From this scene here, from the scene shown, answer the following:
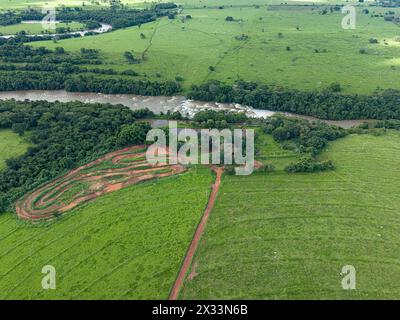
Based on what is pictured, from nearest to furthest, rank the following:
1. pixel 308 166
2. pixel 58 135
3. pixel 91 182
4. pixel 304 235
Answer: pixel 304 235 < pixel 91 182 < pixel 308 166 < pixel 58 135

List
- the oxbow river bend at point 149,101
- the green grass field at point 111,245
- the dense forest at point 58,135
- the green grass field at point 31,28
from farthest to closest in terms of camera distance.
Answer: the green grass field at point 31,28, the oxbow river bend at point 149,101, the dense forest at point 58,135, the green grass field at point 111,245

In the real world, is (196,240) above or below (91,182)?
below

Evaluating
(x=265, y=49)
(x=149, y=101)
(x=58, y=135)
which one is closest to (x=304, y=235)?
(x=58, y=135)

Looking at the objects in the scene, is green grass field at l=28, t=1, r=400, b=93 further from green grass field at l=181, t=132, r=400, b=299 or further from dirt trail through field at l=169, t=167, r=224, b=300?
dirt trail through field at l=169, t=167, r=224, b=300

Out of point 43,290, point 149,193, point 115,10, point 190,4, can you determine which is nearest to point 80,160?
point 149,193

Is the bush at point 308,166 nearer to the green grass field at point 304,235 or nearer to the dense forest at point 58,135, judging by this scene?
the green grass field at point 304,235

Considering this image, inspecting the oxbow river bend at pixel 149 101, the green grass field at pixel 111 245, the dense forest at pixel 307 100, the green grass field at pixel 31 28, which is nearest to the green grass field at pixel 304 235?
the green grass field at pixel 111 245

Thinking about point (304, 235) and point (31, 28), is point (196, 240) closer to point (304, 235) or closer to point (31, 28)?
point (304, 235)
